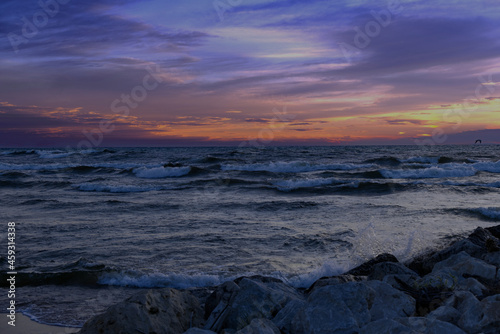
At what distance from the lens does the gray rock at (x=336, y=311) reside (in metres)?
3.37

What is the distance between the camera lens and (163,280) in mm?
6137

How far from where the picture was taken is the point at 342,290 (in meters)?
3.72

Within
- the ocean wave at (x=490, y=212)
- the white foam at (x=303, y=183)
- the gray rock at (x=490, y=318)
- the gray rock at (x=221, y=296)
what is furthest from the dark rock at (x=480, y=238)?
the white foam at (x=303, y=183)

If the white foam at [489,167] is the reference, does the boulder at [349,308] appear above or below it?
below

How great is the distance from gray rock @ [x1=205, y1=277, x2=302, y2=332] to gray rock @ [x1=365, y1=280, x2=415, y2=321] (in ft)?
2.78

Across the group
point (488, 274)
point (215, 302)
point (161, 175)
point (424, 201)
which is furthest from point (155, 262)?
point (161, 175)

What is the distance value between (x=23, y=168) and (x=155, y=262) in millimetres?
31055

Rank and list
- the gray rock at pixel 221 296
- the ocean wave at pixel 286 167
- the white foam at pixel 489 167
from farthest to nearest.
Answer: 1. the ocean wave at pixel 286 167
2. the white foam at pixel 489 167
3. the gray rock at pixel 221 296

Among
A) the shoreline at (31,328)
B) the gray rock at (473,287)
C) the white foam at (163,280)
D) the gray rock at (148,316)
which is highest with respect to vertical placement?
the gray rock at (473,287)

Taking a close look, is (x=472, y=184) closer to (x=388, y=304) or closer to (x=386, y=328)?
(x=388, y=304)

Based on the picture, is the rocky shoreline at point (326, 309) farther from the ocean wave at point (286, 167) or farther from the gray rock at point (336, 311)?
the ocean wave at point (286, 167)

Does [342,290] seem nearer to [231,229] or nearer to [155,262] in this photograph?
[155,262]

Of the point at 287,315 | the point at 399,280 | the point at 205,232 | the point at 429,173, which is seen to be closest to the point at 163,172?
the point at 429,173

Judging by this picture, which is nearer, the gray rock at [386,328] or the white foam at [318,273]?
the gray rock at [386,328]
